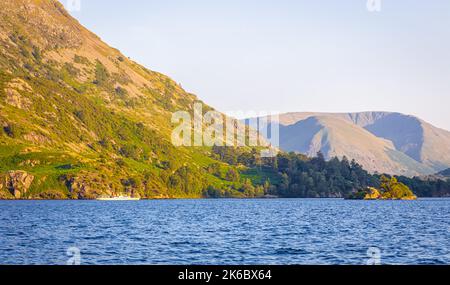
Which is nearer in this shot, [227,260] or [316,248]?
[227,260]

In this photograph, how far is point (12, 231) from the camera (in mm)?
123125

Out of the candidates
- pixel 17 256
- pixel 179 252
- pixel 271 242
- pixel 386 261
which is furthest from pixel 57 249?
pixel 386 261

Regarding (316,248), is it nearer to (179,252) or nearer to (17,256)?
(179,252)

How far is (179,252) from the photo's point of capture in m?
87.4

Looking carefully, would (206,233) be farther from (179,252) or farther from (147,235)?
(179,252)
